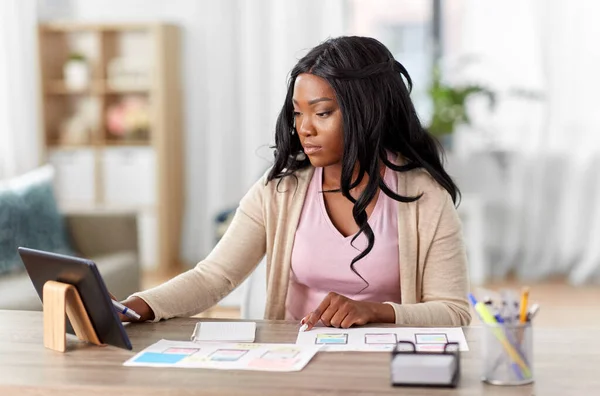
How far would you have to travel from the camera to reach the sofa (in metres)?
4.01

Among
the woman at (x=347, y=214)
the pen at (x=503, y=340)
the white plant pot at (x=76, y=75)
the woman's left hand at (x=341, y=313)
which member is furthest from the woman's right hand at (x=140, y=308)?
the white plant pot at (x=76, y=75)

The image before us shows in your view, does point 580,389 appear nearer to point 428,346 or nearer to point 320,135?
point 428,346

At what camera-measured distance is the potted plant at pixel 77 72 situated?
579 centimetres

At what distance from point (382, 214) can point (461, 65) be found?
139 inches

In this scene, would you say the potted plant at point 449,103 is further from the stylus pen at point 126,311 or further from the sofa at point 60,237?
the stylus pen at point 126,311

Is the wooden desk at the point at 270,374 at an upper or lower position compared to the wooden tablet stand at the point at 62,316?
lower

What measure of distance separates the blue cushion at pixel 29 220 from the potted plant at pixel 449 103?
208 centimetres

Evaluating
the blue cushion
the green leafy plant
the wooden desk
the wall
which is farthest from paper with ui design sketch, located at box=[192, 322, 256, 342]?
the wall

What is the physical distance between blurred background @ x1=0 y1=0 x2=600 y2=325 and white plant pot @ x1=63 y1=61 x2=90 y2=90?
0.04 feet

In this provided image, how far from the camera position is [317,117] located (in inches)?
80.5

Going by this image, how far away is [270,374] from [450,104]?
3928mm

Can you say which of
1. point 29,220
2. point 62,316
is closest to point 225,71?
point 29,220

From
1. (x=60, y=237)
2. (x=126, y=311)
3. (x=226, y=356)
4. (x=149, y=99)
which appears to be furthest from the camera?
(x=149, y=99)

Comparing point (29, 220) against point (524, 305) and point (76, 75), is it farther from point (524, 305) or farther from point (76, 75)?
point (524, 305)
